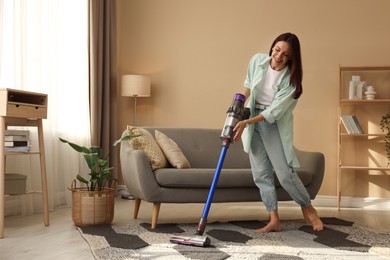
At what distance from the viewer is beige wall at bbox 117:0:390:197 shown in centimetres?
491

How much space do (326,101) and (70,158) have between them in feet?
8.02

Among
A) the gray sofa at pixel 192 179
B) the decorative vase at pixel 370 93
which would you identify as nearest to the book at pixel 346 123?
the decorative vase at pixel 370 93

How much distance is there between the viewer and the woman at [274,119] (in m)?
3.07

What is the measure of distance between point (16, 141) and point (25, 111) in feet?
0.70

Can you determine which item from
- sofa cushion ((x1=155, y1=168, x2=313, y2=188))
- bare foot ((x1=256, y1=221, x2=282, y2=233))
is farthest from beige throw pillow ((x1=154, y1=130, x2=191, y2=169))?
bare foot ((x1=256, y1=221, x2=282, y2=233))

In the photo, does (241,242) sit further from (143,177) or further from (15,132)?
(15,132)

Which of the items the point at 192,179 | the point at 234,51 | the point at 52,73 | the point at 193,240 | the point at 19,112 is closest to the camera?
the point at 193,240

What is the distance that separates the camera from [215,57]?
5164 millimetres

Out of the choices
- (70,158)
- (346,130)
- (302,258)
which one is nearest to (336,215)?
(346,130)

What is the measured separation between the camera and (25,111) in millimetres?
3109

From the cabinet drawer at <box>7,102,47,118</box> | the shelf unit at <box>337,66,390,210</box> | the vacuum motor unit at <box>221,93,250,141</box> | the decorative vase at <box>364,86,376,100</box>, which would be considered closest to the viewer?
the vacuum motor unit at <box>221,93,250,141</box>

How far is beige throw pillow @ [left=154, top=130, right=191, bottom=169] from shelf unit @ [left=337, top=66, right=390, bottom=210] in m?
1.91

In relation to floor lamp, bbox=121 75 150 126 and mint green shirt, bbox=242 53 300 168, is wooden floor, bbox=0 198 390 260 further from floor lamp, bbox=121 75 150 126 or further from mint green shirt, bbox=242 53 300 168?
floor lamp, bbox=121 75 150 126

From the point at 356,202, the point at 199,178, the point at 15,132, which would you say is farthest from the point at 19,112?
the point at 356,202
